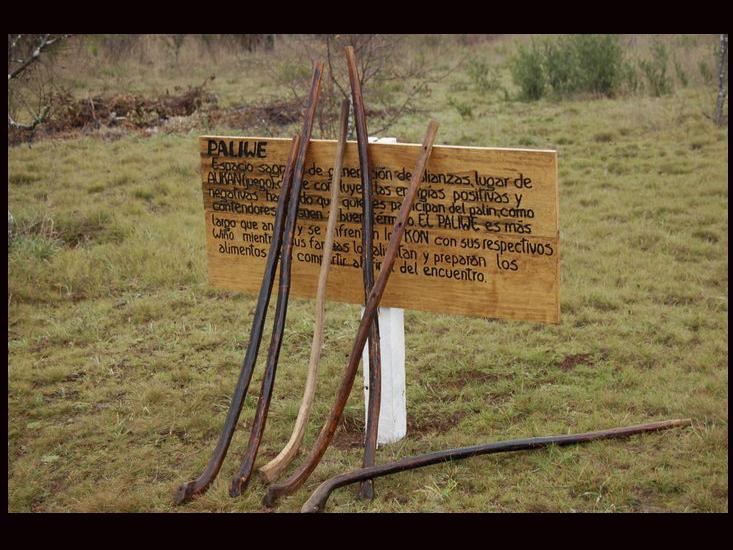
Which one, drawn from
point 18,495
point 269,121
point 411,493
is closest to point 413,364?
point 411,493

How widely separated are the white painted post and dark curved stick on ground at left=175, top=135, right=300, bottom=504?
0.47 metres

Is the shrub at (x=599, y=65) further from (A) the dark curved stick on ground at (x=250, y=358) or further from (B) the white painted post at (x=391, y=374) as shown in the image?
(A) the dark curved stick on ground at (x=250, y=358)

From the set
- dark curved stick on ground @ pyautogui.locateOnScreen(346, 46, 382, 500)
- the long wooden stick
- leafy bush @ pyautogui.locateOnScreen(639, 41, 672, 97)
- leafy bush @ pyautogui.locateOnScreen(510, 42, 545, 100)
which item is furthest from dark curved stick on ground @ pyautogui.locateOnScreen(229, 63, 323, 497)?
leafy bush @ pyautogui.locateOnScreen(639, 41, 672, 97)

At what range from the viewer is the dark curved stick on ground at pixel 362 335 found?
3590mm

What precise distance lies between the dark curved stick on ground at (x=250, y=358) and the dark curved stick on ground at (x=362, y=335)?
1.01 ft

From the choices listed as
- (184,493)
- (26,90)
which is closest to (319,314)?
(184,493)

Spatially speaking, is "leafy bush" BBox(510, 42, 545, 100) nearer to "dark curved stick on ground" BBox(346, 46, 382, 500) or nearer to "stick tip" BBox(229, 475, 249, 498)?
"dark curved stick on ground" BBox(346, 46, 382, 500)

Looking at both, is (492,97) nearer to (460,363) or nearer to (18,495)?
(460,363)

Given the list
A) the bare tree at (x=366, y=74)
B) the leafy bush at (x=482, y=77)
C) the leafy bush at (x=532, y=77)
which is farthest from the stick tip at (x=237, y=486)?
the leafy bush at (x=482, y=77)

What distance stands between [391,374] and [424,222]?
0.73 m

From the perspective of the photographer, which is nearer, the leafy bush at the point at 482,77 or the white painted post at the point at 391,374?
the white painted post at the point at 391,374

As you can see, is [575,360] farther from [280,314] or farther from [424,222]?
[280,314]

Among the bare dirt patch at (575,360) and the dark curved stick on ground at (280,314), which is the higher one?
the dark curved stick on ground at (280,314)

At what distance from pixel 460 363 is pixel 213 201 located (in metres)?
1.73
